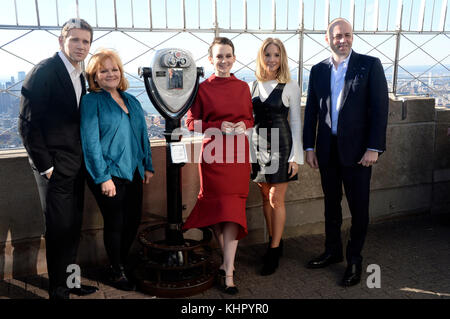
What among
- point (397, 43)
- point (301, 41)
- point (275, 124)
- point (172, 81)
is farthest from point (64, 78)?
point (397, 43)

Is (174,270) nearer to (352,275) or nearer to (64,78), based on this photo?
(352,275)

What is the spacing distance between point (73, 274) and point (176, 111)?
116 cm

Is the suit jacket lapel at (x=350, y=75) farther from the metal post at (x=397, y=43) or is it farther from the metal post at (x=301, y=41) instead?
the metal post at (x=397, y=43)

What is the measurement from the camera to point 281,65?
260 centimetres

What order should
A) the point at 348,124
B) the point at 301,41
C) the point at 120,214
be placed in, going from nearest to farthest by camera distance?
the point at 120,214
the point at 348,124
the point at 301,41

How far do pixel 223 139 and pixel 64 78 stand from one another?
905 mm

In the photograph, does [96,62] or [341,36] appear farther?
[341,36]

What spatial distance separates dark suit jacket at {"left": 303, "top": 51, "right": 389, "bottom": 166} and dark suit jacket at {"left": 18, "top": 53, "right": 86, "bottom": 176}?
1.46 m

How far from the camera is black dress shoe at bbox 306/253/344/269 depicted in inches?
114

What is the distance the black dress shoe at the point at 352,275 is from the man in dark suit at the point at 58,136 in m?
1.64

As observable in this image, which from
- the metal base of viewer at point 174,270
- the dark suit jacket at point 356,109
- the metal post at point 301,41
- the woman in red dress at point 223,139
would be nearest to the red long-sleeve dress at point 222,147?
the woman in red dress at point 223,139

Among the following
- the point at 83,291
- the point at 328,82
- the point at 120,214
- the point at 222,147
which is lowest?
the point at 83,291

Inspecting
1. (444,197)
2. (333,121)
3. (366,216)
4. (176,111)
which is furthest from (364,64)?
(444,197)

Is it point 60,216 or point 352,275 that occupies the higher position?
point 60,216
